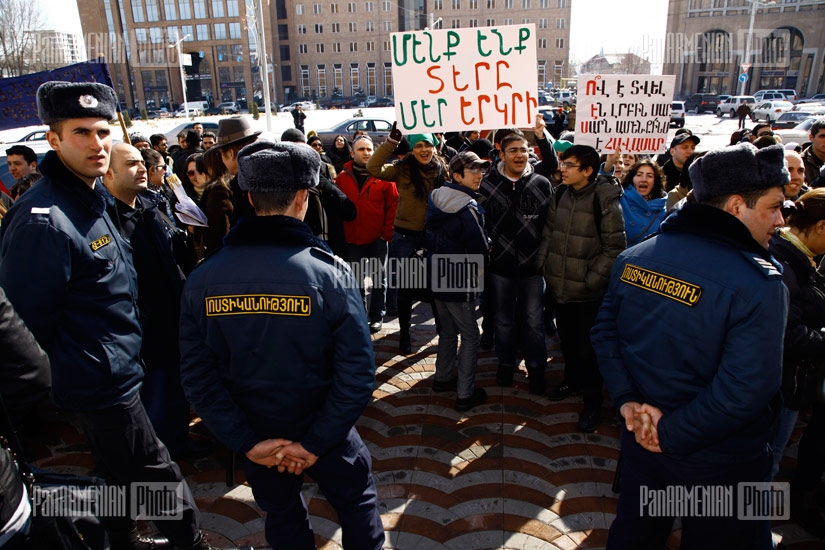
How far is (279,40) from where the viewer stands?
274 feet

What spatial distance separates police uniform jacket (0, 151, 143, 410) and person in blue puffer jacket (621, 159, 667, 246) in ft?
11.4

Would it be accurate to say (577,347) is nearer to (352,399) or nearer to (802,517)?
(802,517)

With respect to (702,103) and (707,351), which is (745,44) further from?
(707,351)

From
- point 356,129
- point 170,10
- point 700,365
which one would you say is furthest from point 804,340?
point 170,10

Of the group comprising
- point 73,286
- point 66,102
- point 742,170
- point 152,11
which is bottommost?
point 73,286

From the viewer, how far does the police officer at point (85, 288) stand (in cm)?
202

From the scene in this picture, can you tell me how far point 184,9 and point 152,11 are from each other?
4.41m

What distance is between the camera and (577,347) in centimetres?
400

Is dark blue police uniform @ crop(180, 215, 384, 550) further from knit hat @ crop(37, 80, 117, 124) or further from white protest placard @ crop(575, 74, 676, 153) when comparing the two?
white protest placard @ crop(575, 74, 676, 153)

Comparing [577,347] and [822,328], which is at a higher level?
[822,328]

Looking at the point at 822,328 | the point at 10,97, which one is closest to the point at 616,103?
the point at 822,328

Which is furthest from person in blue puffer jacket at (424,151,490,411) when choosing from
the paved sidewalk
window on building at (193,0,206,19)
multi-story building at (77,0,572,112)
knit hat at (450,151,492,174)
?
window on building at (193,0,206,19)

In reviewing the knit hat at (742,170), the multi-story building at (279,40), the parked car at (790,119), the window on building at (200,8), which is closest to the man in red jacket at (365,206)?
the knit hat at (742,170)

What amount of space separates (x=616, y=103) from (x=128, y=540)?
486 centimetres
